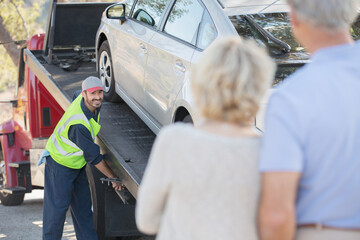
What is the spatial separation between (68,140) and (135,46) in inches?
44.1

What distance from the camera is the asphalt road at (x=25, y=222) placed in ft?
25.9

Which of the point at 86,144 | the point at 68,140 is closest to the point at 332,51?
the point at 86,144

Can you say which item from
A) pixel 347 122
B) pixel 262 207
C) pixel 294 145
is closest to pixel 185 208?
pixel 262 207

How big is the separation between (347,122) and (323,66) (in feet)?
0.71

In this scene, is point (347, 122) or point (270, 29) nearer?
point (347, 122)

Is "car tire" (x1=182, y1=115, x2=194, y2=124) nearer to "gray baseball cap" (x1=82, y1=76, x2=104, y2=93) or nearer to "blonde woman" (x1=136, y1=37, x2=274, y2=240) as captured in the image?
"gray baseball cap" (x1=82, y1=76, x2=104, y2=93)

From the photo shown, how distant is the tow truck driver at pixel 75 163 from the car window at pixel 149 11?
785 millimetres

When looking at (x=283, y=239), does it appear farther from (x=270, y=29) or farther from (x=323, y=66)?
(x=270, y=29)

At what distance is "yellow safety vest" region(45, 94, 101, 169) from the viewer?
226 inches

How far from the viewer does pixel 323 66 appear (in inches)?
86.1

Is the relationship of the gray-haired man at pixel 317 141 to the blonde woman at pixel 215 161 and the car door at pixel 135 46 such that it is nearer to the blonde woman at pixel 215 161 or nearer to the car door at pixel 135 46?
the blonde woman at pixel 215 161

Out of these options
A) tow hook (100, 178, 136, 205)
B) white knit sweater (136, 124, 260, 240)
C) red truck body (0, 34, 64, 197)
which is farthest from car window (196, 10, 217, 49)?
red truck body (0, 34, 64, 197)

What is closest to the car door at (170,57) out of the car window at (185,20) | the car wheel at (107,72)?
the car window at (185,20)

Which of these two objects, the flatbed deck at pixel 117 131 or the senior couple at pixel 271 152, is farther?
the flatbed deck at pixel 117 131
